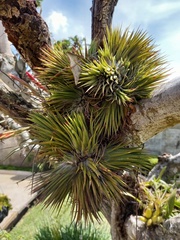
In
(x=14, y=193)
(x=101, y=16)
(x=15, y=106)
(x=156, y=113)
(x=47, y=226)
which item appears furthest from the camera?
(x=14, y=193)

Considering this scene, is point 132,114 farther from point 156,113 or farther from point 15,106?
point 15,106

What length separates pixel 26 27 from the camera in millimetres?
2570

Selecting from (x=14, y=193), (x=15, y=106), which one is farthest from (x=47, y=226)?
(x=14, y=193)

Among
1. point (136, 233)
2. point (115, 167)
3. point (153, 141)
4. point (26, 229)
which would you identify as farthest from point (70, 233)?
point (153, 141)

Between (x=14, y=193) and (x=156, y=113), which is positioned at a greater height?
(x=14, y=193)

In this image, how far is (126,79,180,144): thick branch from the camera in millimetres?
1918

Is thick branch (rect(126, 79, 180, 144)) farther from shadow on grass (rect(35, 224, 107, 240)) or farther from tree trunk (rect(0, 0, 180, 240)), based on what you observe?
shadow on grass (rect(35, 224, 107, 240))

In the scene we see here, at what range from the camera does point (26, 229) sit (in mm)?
6676

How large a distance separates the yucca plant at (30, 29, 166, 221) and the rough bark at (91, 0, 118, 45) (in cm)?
18

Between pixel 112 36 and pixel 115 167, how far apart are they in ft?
3.16

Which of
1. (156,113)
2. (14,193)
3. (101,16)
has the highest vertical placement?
(101,16)

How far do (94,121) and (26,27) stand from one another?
1.06 meters

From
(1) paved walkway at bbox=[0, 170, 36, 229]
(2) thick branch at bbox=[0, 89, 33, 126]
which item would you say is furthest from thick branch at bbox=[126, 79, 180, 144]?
(1) paved walkway at bbox=[0, 170, 36, 229]

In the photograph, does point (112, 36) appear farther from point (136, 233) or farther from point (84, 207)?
point (136, 233)
